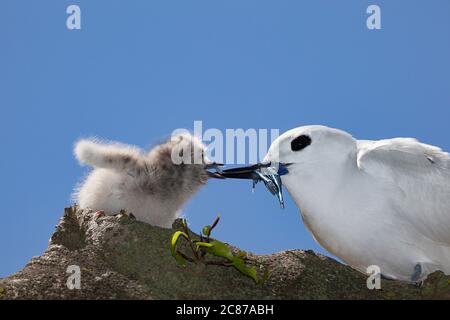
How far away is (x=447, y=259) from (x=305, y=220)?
1.13 m

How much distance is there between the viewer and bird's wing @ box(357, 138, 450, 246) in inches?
180

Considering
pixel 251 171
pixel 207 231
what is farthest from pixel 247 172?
pixel 207 231

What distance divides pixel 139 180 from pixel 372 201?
7.01 feet

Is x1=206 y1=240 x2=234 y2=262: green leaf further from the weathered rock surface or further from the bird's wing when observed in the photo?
the bird's wing

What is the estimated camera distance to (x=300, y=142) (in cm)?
454

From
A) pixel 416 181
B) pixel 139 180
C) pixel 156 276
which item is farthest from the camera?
pixel 139 180

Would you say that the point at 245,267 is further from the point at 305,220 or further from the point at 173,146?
the point at 173,146

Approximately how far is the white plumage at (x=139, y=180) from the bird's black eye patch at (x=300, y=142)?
1464 mm

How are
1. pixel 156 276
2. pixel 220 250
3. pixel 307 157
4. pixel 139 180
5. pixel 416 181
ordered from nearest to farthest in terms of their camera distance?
pixel 220 250
pixel 156 276
pixel 307 157
pixel 416 181
pixel 139 180

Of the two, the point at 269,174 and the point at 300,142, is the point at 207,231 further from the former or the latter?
the point at 300,142

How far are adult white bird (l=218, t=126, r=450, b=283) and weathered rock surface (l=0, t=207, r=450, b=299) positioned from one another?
248 millimetres

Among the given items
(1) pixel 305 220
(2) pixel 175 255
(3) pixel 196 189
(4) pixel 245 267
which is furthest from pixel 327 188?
(3) pixel 196 189

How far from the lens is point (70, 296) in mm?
3658
